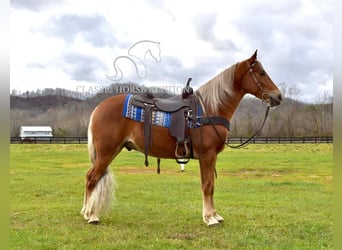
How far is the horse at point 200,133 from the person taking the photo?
5539 millimetres

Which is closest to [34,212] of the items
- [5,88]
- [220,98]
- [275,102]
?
[220,98]

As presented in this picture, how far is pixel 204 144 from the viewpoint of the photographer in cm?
554

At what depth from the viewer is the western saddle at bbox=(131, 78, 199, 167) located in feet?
18.1

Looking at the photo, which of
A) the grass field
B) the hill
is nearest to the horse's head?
the grass field

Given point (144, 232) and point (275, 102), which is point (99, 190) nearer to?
point (144, 232)

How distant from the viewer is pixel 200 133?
219 inches

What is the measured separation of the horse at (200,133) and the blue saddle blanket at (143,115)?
0.24 feet

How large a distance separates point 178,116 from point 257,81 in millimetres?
1362

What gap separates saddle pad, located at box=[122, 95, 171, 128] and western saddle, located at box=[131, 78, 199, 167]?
0.17 ft

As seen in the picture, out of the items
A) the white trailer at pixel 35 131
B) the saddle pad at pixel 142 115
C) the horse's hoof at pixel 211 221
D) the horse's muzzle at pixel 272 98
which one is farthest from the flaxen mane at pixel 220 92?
the white trailer at pixel 35 131

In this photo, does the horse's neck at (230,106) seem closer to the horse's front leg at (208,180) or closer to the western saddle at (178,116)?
the western saddle at (178,116)

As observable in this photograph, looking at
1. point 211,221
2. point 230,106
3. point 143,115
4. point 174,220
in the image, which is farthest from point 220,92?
point 174,220

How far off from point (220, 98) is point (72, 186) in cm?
613

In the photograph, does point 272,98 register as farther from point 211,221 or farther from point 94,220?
point 94,220
